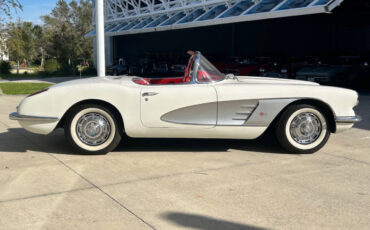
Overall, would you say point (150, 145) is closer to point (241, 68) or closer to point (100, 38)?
point (100, 38)

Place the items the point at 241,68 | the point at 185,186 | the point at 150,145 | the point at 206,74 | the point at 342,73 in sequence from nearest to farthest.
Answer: the point at 185,186
the point at 206,74
the point at 150,145
the point at 342,73
the point at 241,68

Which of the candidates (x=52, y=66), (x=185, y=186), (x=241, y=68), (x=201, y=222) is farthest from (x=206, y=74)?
(x=52, y=66)

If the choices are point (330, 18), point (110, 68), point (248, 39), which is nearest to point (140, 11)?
point (110, 68)

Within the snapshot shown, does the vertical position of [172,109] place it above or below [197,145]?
above

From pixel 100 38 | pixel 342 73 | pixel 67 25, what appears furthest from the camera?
pixel 67 25

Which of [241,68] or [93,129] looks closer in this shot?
[93,129]

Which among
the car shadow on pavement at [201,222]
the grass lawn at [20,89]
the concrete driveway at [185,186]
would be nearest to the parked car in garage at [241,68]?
the grass lawn at [20,89]

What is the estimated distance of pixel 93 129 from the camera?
17.2ft

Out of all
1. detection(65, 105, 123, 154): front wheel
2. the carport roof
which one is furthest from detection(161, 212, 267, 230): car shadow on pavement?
the carport roof

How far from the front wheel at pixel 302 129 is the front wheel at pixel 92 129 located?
217 centimetres

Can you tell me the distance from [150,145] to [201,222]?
9.18 ft

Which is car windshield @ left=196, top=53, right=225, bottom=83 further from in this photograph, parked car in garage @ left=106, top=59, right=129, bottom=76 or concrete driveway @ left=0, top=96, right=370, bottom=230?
parked car in garage @ left=106, top=59, right=129, bottom=76

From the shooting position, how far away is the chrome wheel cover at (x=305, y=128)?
5414mm

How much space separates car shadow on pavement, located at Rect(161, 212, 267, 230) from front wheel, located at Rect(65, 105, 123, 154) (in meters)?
2.08
